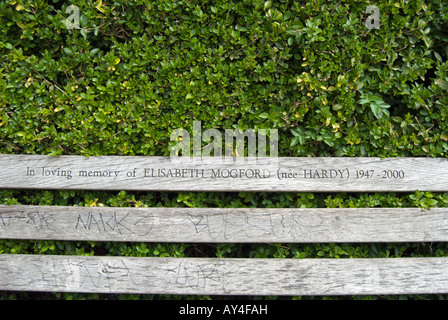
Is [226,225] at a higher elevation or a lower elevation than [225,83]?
lower

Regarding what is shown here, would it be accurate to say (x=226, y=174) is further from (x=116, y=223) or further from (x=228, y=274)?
(x=116, y=223)

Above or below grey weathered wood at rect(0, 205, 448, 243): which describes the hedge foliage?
above

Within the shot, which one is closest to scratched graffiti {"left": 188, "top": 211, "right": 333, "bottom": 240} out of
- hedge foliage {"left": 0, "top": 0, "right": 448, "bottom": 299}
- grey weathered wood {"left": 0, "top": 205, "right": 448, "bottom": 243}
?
grey weathered wood {"left": 0, "top": 205, "right": 448, "bottom": 243}

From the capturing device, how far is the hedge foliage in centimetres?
212

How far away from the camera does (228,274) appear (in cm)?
221

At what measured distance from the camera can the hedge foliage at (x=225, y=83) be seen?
212 centimetres

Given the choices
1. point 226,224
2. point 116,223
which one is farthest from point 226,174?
point 116,223

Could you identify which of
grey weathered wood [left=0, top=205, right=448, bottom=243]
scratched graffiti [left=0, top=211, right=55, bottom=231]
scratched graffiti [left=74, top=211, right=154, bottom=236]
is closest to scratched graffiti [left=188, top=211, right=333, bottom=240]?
grey weathered wood [left=0, top=205, right=448, bottom=243]

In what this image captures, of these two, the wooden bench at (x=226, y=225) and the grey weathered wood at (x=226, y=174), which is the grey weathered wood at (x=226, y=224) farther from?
the grey weathered wood at (x=226, y=174)

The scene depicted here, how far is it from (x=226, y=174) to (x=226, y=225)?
1.13ft

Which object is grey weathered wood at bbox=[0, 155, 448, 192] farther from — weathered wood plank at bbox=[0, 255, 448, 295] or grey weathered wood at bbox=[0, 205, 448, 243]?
weathered wood plank at bbox=[0, 255, 448, 295]

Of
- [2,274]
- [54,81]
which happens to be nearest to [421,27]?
[54,81]

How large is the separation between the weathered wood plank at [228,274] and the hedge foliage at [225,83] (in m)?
0.08

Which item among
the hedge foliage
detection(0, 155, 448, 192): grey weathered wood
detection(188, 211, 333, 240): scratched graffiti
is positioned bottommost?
detection(188, 211, 333, 240): scratched graffiti
